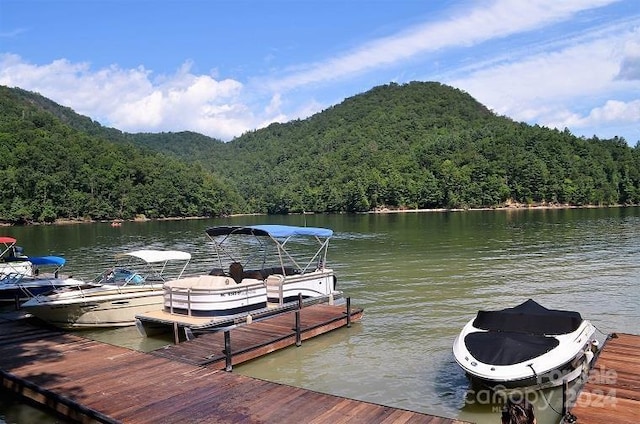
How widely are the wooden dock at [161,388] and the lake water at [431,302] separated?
3.44 feet

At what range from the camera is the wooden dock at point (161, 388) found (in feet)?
30.0

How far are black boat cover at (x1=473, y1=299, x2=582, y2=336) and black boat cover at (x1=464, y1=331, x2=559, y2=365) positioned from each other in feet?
1.52

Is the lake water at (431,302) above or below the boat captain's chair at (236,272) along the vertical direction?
below

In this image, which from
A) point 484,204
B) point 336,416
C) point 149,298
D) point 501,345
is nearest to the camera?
point 336,416

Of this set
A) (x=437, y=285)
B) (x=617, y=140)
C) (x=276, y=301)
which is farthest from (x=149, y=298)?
(x=617, y=140)

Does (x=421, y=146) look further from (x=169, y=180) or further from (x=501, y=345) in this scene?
(x=501, y=345)

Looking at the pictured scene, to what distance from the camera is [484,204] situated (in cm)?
15200

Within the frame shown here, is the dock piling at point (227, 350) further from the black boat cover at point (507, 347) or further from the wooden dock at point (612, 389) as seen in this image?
the wooden dock at point (612, 389)

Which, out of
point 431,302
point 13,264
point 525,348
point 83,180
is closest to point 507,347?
point 525,348

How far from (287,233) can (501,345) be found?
9500mm

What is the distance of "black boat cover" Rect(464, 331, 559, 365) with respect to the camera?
35.7ft

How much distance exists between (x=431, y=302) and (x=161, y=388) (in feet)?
46.9

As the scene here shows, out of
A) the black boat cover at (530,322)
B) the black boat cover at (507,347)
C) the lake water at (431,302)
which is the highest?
the black boat cover at (530,322)

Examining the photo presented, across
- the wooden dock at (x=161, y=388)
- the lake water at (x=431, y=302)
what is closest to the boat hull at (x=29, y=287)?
the lake water at (x=431, y=302)
